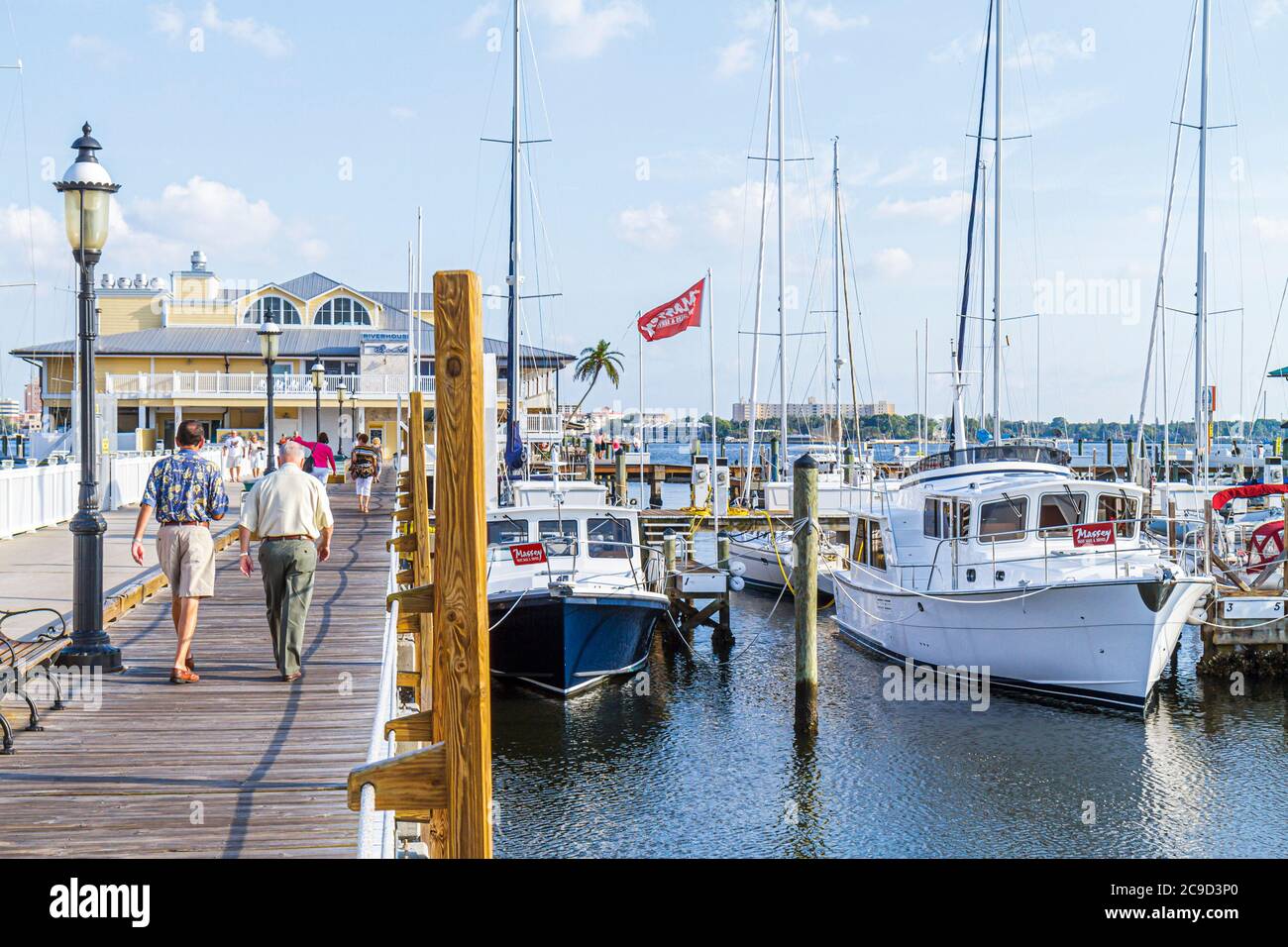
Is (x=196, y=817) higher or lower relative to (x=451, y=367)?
lower

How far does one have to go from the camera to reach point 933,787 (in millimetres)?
14672

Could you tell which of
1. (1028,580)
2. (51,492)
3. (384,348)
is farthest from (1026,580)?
(384,348)

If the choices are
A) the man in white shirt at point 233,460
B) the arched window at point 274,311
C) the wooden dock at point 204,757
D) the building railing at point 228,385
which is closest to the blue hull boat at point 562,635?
the wooden dock at point 204,757

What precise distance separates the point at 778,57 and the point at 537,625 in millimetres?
25306

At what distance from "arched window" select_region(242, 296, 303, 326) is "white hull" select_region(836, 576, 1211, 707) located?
156ft

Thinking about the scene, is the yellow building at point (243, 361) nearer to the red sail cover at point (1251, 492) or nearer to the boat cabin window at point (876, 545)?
the boat cabin window at point (876, 545)

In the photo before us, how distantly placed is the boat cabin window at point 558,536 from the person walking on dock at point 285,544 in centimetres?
1033

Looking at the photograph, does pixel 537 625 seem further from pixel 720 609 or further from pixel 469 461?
pixel 469 461

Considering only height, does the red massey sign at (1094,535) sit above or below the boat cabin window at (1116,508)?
below

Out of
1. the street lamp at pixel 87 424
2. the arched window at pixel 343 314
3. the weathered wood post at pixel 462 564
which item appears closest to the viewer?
the weathered wood post at pixel 462 564

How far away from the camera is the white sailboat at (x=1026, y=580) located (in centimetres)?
1789

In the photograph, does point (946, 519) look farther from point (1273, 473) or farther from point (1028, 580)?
point (1273, 473)

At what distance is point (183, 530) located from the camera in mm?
9602
